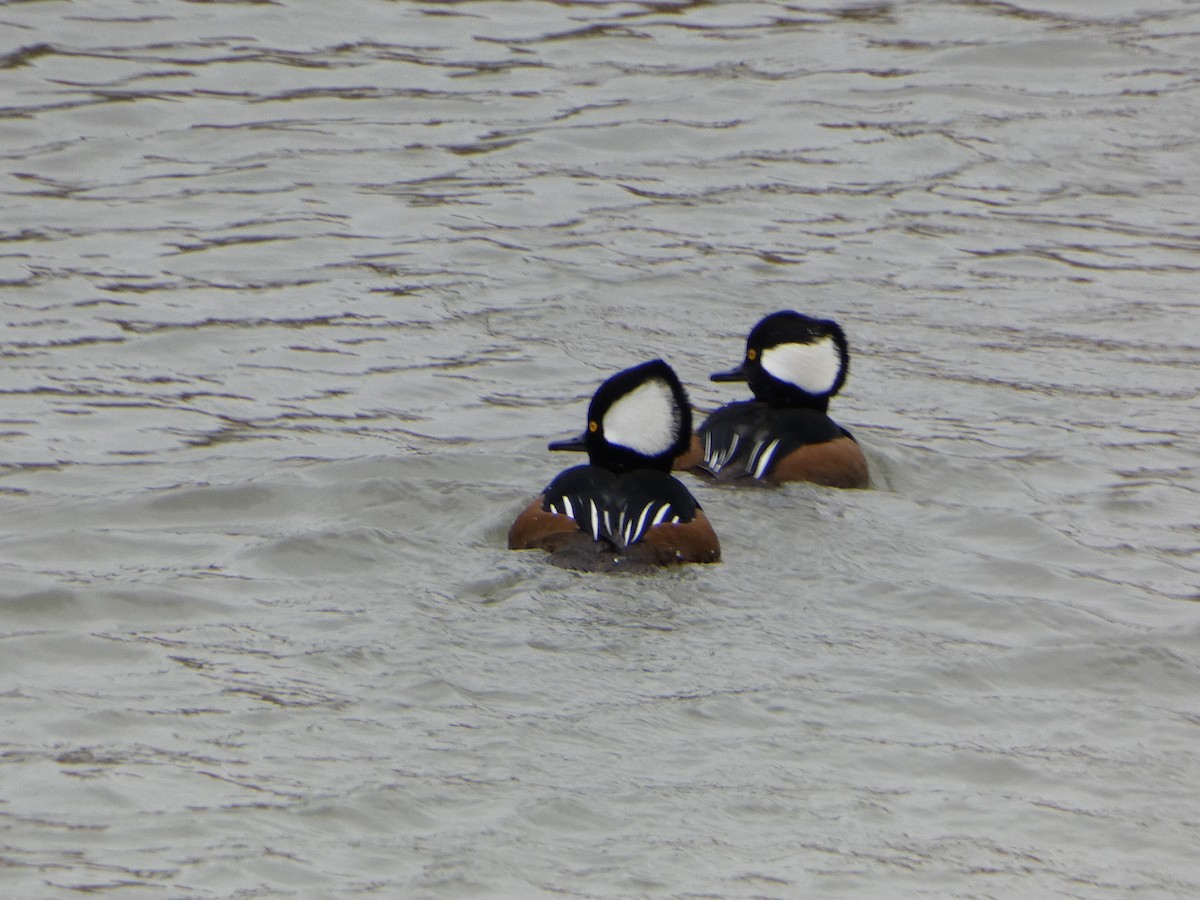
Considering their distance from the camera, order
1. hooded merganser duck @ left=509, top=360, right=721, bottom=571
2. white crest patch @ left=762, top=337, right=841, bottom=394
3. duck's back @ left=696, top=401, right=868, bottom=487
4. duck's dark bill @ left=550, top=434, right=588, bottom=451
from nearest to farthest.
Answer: hooded merganser duck @ left=509, top=360, right=721, bottom=571 < duck's dark bill @ left=550, top=434, right=588, bottom=451 < duck's back @ left=696, top=401, right=868, bottom=487 < white crest patch @ left=762, top=337, right=841, bottom=394

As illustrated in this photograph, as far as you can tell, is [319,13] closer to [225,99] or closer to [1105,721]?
[225,99]

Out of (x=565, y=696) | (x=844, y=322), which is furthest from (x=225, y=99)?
(x=565, y=696)

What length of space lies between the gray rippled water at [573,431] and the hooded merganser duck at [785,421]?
0.14 metres

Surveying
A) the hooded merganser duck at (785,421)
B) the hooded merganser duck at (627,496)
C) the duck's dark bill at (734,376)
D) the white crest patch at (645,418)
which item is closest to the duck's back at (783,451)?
the hooded merganser duck at (785,421)

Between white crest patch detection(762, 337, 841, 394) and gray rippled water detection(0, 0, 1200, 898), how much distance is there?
60 cm

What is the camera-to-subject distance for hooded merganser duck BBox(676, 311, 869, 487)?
27.1ft

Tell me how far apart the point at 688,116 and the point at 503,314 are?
160 inches

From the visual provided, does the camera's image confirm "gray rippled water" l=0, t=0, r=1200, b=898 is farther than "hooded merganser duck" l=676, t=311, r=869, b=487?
No

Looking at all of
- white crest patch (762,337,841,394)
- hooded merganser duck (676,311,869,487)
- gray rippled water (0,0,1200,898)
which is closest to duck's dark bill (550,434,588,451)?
gray rippled water (0,0,1200,898)

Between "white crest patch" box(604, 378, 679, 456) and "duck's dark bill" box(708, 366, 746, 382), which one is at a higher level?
"white crest patch" box(604, 378, 679, 456)

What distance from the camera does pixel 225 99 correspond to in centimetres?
1378

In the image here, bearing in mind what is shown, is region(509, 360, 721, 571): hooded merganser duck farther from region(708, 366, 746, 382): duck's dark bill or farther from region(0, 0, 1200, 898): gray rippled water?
region(708, 366, 746, 382): duck's dark bill

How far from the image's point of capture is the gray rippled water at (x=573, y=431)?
5.21 m

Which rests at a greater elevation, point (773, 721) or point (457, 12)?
point (457, 12)
